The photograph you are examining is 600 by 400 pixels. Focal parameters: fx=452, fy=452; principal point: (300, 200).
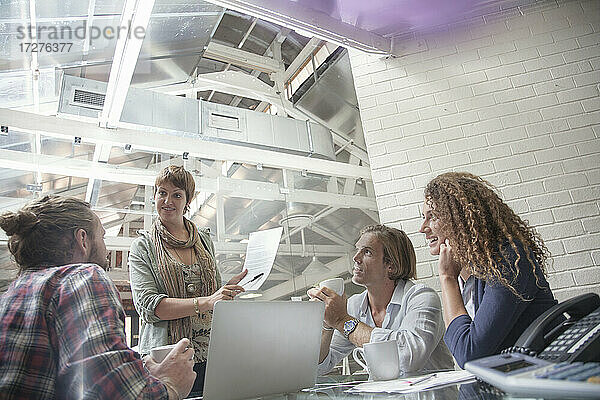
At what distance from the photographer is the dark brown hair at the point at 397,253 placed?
186 centimetres

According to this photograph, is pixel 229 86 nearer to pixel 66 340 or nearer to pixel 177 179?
pixel 177 179

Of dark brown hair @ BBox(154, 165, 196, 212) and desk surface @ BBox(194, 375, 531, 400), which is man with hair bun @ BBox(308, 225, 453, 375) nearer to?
desk surface @ BBox(194, 375, 531, 400)

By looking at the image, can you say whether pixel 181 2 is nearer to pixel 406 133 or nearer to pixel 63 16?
pixel 63 16

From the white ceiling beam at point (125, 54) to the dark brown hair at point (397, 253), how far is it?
135 cm

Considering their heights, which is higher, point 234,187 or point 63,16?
point 63,16

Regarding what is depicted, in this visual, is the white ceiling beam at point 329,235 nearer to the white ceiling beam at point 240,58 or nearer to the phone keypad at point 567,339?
the white ceiling beam at point 240,58

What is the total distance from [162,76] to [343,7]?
52.8 inches

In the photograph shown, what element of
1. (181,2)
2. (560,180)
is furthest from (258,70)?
(560,180)

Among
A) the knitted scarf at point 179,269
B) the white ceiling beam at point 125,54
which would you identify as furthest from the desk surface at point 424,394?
the white ceiling beam at point 125,54

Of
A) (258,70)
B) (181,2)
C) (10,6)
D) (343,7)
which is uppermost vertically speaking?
(258,70)

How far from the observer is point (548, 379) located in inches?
20.4

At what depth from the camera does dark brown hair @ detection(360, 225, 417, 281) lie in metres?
1.86

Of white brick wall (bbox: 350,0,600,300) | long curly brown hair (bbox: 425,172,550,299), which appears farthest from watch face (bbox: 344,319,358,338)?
white brick wall (bbox: 350,0,600,300)

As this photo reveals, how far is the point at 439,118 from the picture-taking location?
2.80 meters
